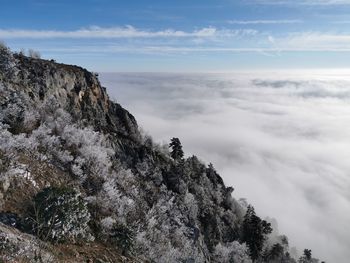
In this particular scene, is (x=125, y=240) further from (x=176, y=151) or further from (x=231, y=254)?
(x=176, y=151)

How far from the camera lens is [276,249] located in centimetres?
11338

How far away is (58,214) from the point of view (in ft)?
134

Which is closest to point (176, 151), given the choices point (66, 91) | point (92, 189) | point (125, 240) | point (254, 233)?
point (254, 233)

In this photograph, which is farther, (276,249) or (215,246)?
(276,249)

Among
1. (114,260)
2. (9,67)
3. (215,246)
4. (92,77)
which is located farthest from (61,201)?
(92,77)

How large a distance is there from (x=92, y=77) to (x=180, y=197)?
134 ft

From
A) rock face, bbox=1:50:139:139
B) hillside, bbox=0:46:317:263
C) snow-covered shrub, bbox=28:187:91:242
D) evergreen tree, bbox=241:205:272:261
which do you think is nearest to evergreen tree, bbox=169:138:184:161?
hillside, bbox=0:46:317:263

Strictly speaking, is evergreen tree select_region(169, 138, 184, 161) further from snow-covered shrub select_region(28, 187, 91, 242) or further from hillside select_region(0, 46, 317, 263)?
snow-covered shrub select_region(28, 187, 91, 242)

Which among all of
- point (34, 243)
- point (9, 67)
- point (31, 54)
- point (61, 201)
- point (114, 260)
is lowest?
point (114, 260)

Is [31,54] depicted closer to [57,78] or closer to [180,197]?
[57,78]

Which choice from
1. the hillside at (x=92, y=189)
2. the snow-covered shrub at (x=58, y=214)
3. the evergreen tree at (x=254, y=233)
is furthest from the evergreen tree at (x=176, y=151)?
the snow-covered shrub at (x=58, y=214)

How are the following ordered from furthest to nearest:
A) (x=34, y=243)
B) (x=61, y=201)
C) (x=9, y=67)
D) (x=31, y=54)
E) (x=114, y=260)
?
1. (x=31, y=54)
2. (x=9, y=67)
3. (x=114, y=260)
4. (x=61, y=201)
5. (x=34, y=243)

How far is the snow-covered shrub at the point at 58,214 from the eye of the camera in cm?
4016

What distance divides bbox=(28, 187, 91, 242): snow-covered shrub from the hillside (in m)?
0.11
